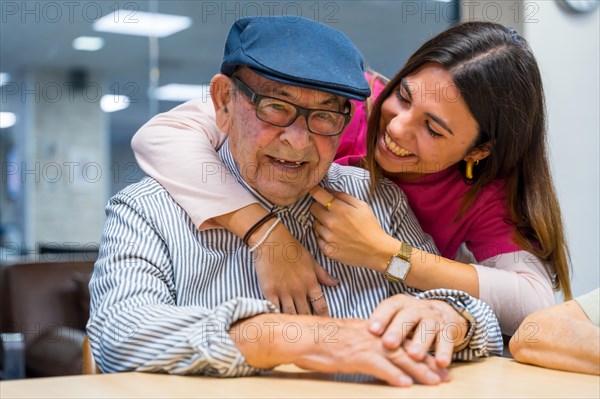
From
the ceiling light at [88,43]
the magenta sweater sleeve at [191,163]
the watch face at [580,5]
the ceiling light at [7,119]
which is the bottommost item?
the ceiling light at [7,119]

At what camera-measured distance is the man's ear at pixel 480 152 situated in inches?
75.3

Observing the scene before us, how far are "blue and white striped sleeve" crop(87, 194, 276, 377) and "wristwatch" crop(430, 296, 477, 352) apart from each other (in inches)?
13.7

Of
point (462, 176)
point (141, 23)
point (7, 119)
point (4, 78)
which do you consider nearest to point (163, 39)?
point (141, 23)

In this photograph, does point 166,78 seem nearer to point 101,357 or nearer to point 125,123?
point 125,123

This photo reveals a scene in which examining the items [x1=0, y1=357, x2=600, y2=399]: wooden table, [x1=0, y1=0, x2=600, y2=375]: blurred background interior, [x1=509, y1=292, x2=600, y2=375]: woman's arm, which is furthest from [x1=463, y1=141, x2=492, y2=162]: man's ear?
[x1=0, y1=0, x2=600, y2=375]: blurred background interior

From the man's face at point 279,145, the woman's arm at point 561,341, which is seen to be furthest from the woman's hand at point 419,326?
the man's face at point 279,145

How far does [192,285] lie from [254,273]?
137 millimetres

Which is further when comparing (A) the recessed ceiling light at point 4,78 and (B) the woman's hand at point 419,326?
(A) the recessed ceiling light at point 4,78

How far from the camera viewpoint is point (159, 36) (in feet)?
17.8

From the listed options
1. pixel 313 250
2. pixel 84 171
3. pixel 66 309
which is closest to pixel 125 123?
pixel 84 171

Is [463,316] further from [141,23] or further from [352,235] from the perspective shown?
[141,23]

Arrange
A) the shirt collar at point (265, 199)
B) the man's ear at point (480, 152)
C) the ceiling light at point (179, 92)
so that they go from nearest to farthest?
the shirt collar at point (265, 199) < the man's ear at point (480, 152) < the ceiling light at point (179, 92)

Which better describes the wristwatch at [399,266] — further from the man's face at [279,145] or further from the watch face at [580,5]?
the watch face at [580,5]

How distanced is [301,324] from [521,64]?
2.99 ft
